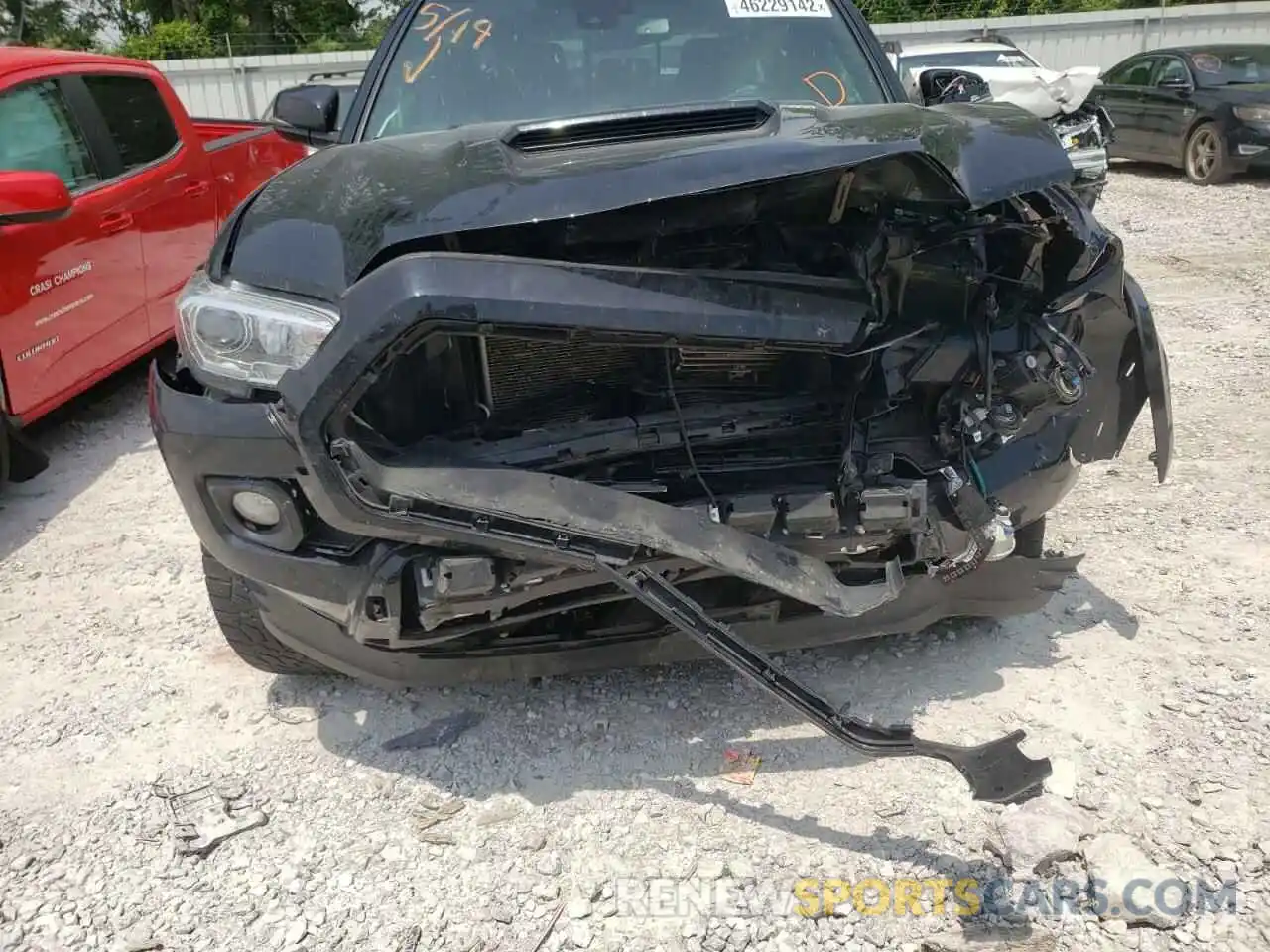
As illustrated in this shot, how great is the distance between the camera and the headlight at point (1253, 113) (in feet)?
33.2

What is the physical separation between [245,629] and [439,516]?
107cm

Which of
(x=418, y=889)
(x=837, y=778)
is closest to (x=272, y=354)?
(x=418, y=889)

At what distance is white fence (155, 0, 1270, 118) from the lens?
18.7m

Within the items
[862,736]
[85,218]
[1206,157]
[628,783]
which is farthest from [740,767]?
[1206,157]

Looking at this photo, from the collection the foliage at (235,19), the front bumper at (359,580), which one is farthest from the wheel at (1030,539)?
the foliage at (235,19)

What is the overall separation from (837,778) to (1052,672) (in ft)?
2.62

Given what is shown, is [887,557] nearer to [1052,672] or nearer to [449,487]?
[1052,672]

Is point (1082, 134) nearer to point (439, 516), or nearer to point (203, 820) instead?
point (439, 516)

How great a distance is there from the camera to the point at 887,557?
2.38m

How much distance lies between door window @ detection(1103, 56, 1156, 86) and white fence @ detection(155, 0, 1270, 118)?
6.61 metres

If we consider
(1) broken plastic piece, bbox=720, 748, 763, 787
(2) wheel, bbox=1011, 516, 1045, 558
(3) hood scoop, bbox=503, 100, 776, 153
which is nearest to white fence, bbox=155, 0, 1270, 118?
(3) hood scoop, bbox=503, 100, 776, 153

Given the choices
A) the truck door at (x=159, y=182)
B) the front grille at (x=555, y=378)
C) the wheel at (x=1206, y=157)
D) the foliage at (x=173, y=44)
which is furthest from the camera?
the foliage at (x=173, y=44)

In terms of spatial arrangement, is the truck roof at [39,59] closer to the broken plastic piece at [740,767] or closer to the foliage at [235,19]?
the broken plastic piece at [740,767]

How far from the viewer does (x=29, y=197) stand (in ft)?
11.5
